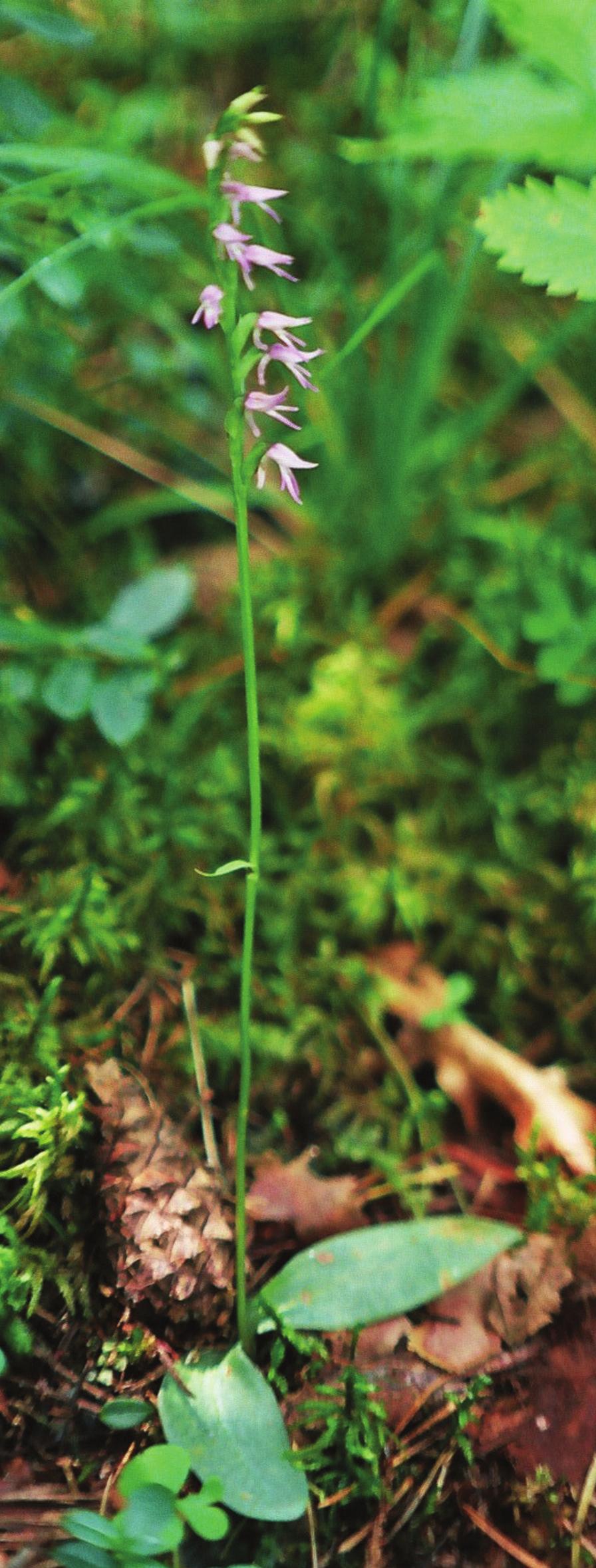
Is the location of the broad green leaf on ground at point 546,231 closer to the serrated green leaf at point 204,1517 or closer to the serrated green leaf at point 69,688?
the serrated green leaf at point 69,688

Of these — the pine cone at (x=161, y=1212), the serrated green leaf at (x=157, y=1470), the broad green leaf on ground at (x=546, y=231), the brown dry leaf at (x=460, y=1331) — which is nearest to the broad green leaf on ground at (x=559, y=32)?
the broad green leaf on ground at (x=546, y=231)

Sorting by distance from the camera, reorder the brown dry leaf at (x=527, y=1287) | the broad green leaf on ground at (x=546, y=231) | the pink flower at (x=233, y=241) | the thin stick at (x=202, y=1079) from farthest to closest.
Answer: the thin stick at (x=202, y=1079), the brown dry leaf at (x=527, y=1287), the broad green leaf on ground at (x=546, y=231), the pink flower at (x=233, y=241)

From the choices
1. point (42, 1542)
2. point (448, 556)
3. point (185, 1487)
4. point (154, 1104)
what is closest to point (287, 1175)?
point (154, 1104)

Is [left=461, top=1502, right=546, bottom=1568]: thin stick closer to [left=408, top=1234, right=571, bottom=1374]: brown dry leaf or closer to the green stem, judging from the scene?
[left=408, top=1234, right=571, bottom=1374]: brown dry leaf

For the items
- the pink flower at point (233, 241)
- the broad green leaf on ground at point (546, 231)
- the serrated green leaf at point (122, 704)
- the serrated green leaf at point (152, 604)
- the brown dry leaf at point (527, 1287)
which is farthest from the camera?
the serrated green leaf at point (152, 604)

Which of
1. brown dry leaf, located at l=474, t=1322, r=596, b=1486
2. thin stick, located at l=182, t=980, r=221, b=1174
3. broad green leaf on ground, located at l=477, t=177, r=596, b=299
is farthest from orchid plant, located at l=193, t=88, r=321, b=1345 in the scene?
brown dry leaf, located at l=474, t=1322, r=596, b=1486

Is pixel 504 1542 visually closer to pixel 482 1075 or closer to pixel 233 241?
pixel 482 1075

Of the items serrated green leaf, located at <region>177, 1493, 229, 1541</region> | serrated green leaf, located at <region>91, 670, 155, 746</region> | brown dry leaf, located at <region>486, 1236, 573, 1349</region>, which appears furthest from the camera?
serrated green leaf, located at <region>91, 670, 155, 746</region>

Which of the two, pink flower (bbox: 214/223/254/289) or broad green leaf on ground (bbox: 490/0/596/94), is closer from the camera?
pink flower (bbox: 214/223/254/289)
